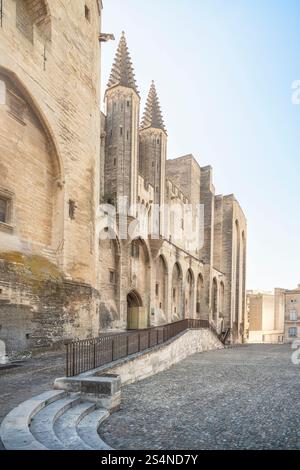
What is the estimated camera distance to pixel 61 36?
45.1ft

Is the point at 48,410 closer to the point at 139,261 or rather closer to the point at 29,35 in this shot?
the point at 29,35

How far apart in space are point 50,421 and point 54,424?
327 mm

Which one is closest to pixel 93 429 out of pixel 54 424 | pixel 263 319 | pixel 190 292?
pixel 54 424

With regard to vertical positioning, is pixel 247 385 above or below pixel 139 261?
below

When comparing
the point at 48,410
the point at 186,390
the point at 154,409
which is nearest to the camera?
the point at 48,410

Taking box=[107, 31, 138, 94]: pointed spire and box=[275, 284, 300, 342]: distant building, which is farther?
box=[275, 284, 300, 342]: distant building

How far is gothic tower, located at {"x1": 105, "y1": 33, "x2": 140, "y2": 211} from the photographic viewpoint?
872 inches

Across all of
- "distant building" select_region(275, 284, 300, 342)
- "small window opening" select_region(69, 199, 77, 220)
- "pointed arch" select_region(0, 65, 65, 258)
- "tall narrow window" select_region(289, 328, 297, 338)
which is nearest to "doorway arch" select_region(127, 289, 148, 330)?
"small window opening" select_region(69, 199, 77, 220)

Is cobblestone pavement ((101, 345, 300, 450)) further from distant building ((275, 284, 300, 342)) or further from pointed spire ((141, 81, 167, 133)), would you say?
distant building ((275, 284, 300, 342))

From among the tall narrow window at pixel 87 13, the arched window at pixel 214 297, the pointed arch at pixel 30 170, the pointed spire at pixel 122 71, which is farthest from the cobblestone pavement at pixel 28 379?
the arched window at pixel 214 297

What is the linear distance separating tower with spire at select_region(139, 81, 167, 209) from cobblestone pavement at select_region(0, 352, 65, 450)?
19022mm
